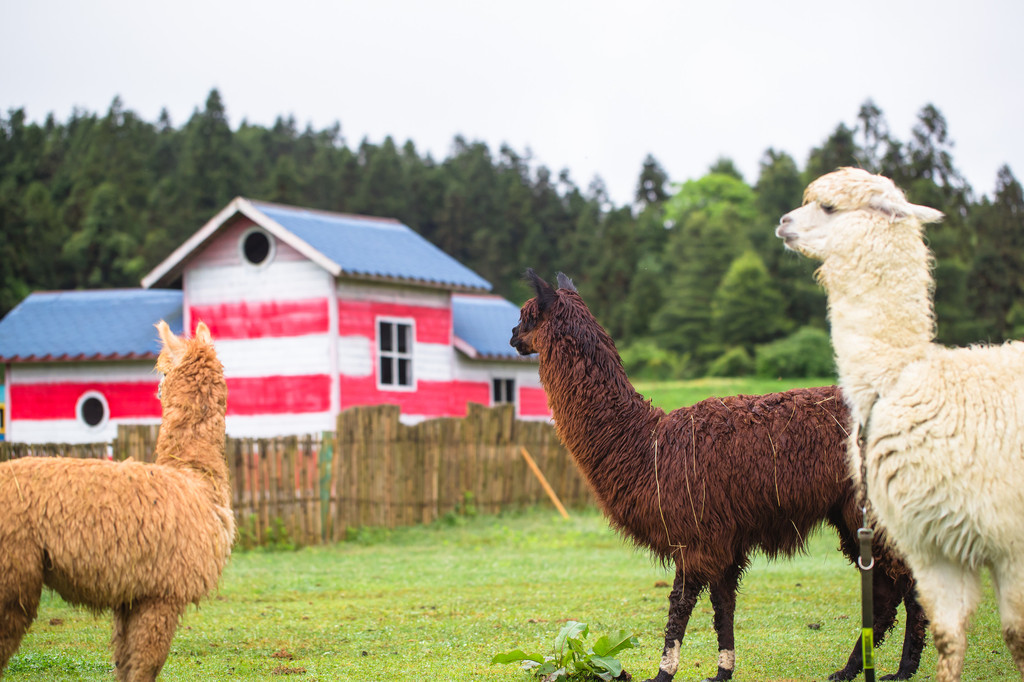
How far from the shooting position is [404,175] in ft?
250

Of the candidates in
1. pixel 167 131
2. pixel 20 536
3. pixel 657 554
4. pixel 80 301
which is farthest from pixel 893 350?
pixel 167 131

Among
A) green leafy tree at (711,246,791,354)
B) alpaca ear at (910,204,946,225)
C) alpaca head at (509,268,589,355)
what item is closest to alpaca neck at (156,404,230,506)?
alpaca head at (509,268,589,355)

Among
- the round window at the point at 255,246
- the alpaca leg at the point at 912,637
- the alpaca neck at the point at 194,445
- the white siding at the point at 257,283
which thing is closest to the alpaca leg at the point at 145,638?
the alpaca neck at the point at 194,445

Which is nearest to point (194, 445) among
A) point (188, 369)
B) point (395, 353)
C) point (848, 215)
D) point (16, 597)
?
point (188, 369)

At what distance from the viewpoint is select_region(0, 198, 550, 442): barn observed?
826 inches

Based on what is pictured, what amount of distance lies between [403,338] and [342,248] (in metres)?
2.60

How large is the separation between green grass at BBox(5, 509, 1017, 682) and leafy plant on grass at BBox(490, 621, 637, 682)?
347 millimetres

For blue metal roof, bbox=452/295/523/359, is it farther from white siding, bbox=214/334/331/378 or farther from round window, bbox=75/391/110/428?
round window, bbox=75/391/110/428

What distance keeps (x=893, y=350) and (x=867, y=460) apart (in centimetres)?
50

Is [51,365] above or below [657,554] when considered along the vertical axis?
above

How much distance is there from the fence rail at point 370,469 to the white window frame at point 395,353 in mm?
3708

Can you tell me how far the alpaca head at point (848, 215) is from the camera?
165 inches

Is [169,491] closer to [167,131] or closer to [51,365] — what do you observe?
[51,365]

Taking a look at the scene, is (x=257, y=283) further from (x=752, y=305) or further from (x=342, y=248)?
(x=752, y=305)
